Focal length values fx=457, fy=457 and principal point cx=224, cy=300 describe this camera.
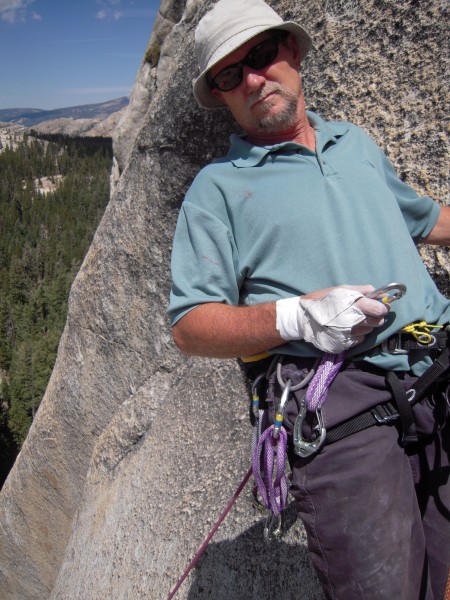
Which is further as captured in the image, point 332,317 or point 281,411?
point 281,411

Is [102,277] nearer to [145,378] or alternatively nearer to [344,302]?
[145,378]

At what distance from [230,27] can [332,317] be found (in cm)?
138

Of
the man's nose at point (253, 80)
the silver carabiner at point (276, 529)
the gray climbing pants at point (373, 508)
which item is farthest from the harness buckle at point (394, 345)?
the man's nose at point (253, 80)

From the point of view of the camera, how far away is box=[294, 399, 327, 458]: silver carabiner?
1787mm

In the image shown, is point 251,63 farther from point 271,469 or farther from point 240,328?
point 271,469

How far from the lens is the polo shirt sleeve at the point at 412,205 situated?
2.38 meters

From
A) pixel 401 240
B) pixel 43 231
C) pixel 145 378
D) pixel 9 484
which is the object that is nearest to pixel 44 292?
pixel 43 231

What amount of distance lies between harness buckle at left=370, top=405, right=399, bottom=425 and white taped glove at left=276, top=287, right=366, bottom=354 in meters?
0.29

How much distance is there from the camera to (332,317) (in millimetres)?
1715

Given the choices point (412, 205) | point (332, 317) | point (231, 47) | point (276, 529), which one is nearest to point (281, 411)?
point (332, 317)

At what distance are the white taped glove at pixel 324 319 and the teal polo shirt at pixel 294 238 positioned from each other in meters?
0.14

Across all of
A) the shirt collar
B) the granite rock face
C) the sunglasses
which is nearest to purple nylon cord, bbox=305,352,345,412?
the shirt collar

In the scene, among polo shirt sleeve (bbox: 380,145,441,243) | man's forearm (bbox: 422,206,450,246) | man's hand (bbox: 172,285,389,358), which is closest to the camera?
man's hand (bbox: 172,285,389,358)

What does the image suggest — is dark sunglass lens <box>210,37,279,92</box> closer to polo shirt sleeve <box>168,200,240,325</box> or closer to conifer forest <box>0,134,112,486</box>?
polo shirt sleeve <box>168,200,240,325</box>
